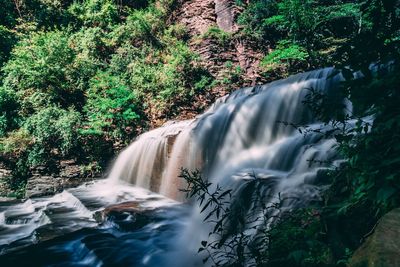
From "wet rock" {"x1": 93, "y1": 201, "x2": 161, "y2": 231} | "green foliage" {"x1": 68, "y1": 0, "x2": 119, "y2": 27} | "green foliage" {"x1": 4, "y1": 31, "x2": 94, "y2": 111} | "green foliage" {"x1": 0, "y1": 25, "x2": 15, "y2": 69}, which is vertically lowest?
"wet rock" {"x1": 93, "y1": 201, "x2": 161, "y2": 231}

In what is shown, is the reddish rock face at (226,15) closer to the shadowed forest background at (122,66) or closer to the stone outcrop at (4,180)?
the shadowed forest background at (122,66)

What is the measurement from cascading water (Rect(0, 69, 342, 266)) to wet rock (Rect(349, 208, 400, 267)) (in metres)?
3.32

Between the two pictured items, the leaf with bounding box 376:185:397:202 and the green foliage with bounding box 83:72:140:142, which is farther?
the green foliage with bounding box 83:72:140:142

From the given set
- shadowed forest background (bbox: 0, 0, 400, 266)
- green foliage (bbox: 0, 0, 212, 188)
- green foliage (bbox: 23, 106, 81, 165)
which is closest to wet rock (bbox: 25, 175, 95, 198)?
shadowed forest background (bbox: 0, 0, 400, 266)

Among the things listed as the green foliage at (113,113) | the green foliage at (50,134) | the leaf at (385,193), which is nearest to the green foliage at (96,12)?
the green foliage at (113,113)

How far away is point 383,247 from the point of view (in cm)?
156

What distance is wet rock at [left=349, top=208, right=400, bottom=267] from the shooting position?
150 cm

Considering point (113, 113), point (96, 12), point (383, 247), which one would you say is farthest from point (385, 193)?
point (96, 12)

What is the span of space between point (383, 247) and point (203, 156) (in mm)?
6490

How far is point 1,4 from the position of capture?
16.8 m

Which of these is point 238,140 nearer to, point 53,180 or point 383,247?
point 383,247

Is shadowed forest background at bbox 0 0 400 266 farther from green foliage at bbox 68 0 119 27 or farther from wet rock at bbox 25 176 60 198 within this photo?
wet rock at bbox 25 176 60 198

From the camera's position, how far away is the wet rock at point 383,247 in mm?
1496

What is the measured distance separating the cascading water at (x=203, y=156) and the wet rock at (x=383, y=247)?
3.32 m
